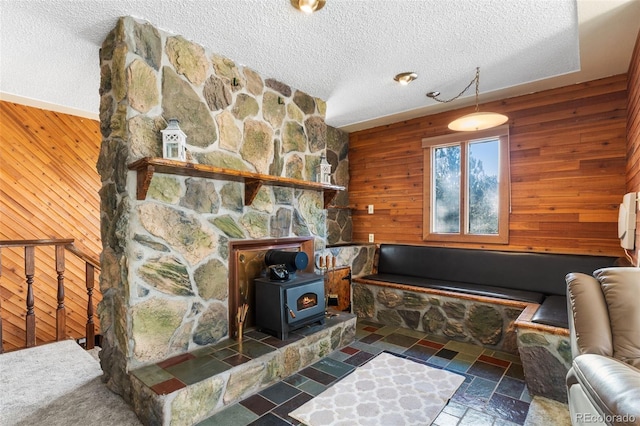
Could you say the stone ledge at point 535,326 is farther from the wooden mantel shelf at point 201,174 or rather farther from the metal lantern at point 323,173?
the metal lantern at point 323,173

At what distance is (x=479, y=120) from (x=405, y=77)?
78cm

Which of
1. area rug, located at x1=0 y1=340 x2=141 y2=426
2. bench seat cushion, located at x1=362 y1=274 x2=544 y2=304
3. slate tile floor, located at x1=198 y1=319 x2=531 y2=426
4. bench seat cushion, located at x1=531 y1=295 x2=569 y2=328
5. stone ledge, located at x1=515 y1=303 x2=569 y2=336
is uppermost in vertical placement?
bench seat cushion, located at x1=531 y1=295 x2=569 y2=328

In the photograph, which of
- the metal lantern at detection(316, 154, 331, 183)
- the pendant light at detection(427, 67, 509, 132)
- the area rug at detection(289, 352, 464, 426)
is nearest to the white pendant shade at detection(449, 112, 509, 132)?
the pendant light at detection(427, 67, 509, 132)

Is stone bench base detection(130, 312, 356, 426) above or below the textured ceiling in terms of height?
below

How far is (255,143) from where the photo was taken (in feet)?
9.39

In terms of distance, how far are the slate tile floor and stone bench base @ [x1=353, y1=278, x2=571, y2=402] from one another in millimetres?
117

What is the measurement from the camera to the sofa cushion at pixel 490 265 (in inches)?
120

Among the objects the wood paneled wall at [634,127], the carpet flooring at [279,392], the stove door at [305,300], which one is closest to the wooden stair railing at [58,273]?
the carpet flooring at [279,392]

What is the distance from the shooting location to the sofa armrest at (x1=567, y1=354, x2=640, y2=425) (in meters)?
0.97

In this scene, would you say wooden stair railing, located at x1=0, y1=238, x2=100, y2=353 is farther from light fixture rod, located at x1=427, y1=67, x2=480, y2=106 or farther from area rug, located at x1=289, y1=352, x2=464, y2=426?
light fixture rod, located at x1=427, y1=67, x2=480, y2=106

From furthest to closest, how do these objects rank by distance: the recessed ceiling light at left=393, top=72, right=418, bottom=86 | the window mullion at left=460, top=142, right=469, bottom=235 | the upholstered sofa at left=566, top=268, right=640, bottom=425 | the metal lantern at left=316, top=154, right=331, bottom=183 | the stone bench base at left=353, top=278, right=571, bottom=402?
1. the window mullion at left=460, top=142, right=469, bottom=235
2. the metal lantern at left=316, top=154, right=331, bottom=183
3. the recessed ceiling light at left=393, top=72, right=418, bottom=86
4. the stone bench base at left=353, top=278, right=571, bottom=402
5. the upholstered sofa at left=566, top=268, right=640, bottom=425

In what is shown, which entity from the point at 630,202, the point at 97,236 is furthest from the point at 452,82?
the point at 97,236

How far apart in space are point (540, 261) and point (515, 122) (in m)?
1.48

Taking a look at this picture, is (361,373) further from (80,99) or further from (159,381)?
(80,99)
